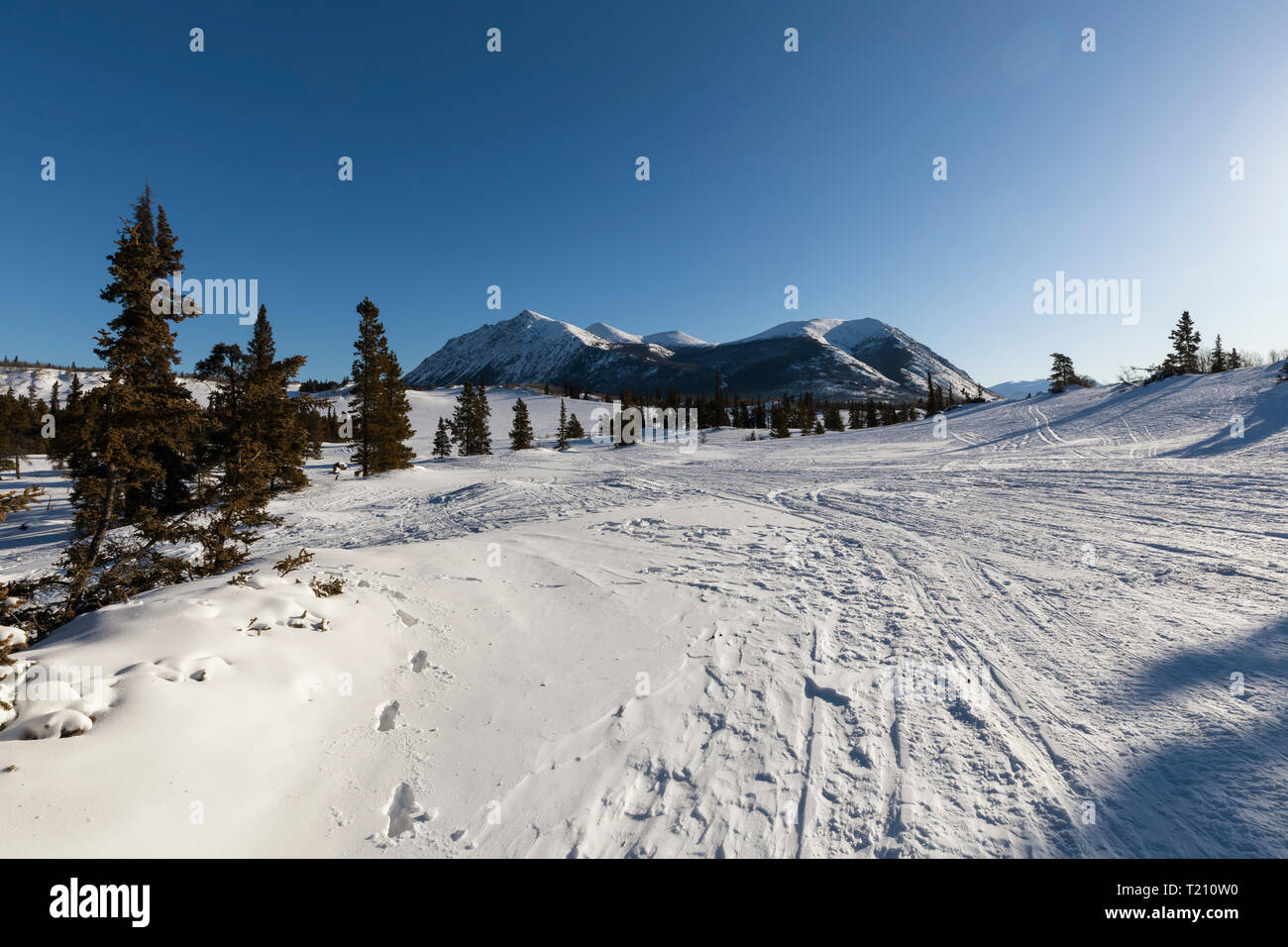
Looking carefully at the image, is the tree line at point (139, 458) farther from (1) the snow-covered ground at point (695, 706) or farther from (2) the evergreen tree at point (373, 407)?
(2) the evergreen tree at point (373, 407)

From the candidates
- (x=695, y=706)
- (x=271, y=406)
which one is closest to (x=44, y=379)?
A: (x=271, y=406)

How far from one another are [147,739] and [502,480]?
65.6ft

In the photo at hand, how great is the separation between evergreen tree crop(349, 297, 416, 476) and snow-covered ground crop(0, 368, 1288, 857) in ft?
84.2

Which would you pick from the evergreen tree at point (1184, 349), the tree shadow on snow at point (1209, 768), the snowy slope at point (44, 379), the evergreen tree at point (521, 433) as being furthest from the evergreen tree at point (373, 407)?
the snowy slope at point (44, 379)

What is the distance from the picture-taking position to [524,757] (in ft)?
13.2

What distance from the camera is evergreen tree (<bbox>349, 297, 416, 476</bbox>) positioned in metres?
31.0

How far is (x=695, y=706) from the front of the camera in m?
4.58

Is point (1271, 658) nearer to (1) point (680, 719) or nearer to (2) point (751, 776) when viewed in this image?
(2) point (751, 776)

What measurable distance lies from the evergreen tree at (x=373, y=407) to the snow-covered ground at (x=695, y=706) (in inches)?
1010

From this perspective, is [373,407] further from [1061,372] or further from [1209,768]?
[1061,372]

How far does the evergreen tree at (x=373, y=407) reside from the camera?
30984mm

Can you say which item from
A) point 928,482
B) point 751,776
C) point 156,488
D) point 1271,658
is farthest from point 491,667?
point 156,488

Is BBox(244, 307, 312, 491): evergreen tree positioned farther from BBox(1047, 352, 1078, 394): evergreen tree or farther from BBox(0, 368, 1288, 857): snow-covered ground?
BBox(1047, 352, 1078, 394): evergreen tree

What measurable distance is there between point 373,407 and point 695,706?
3298cm
